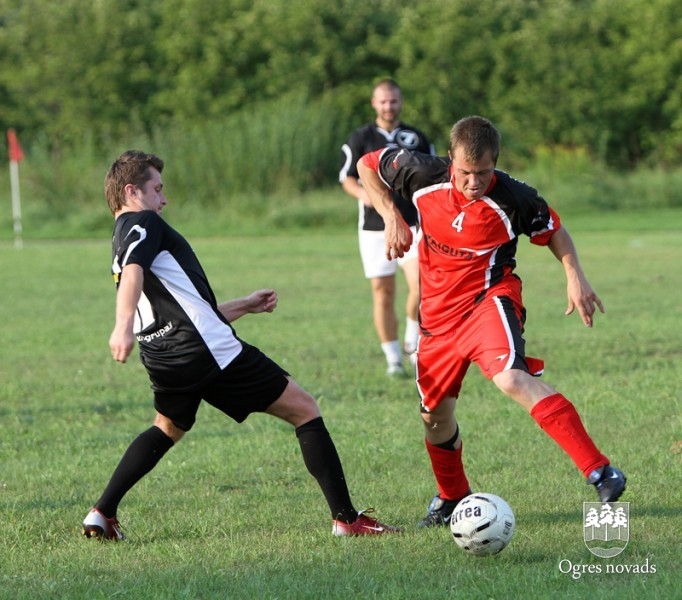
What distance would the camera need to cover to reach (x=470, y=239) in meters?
5.22

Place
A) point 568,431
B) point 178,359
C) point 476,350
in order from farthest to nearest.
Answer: point 476,350 < point 178,359 < point 568,431

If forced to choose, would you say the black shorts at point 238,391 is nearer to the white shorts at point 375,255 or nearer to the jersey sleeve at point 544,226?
the jersey sleeve at point 544,226

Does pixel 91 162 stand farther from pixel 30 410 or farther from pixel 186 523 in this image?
pixel 186 523

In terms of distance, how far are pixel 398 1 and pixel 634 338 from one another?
34438 millimetres

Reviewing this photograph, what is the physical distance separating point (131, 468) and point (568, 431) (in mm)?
1908

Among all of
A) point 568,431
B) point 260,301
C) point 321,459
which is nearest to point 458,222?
point 260,301

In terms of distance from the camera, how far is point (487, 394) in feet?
27.7

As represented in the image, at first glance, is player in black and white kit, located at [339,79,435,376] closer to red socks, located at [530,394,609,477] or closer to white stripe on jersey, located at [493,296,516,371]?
white stripe on jersey, located at [493,296,516,371]

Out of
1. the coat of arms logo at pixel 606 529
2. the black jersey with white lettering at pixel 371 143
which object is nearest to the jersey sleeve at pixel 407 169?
the coat of arms logo at pixel 606 529

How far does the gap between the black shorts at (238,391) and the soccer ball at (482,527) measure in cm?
99

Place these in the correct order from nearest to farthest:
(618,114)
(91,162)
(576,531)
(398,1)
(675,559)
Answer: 1. (675,559)
2. (576,531)
3. (91,162)
4. (618,114)
5. (398,1)

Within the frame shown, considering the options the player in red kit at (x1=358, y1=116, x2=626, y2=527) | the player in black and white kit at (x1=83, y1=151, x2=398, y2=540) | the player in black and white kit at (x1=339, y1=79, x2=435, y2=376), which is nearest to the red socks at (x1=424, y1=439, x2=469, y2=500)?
the player in red kit at (x1=358, y1=116, x2=626, y2=527)

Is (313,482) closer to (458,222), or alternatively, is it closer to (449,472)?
(449,472)

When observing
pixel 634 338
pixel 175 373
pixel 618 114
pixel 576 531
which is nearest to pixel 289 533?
pixel 175 373
